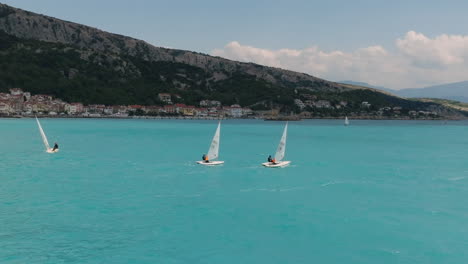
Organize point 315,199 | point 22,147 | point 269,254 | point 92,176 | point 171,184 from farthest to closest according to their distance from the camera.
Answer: point 22,147, point 92,176, point 171,184, point 315,199, point 269,254

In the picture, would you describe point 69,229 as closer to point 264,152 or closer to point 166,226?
point 166,226

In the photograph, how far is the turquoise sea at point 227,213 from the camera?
21438 millimetres

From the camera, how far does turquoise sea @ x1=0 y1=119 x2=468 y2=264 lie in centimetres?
2144

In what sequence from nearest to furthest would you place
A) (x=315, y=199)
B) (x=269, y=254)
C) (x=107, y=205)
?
1. (x=269, y=254)
2. (x=107, y=205)
3. (x=315, y=199)

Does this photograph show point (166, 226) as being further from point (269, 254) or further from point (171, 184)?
point (171, 184)

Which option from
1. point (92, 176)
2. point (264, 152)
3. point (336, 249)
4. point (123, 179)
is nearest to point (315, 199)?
point (336, 249)

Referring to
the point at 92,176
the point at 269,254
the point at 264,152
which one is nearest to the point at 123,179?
the point at 92,176

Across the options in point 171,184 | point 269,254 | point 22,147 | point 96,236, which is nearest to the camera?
point 269,254

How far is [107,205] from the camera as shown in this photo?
30.3 meters

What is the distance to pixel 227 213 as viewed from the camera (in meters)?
29.4

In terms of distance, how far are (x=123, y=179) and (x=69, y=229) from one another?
→ 17418 millimetres

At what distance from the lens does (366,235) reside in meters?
24.7

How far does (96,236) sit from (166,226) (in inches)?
173

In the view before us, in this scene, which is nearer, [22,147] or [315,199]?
[315,199]
